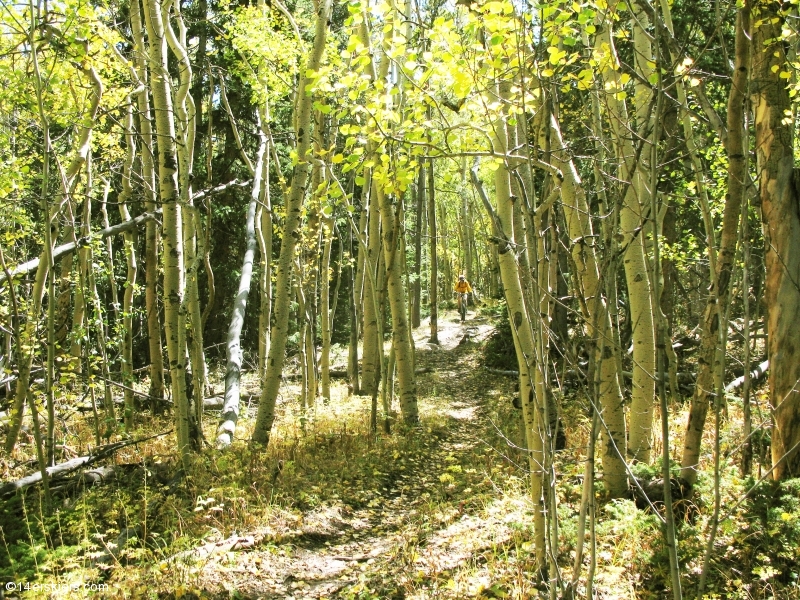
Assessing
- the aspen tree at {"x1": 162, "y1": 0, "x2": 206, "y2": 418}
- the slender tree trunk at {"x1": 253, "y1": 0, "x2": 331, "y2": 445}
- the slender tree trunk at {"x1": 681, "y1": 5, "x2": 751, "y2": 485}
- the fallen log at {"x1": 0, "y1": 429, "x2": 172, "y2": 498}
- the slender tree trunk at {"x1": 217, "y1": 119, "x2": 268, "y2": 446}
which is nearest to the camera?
the slender tree trunk at {"x1": 681, "y1": 5, "x2": 751, "y2": 485}

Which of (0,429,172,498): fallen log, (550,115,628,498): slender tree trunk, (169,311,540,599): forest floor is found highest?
(550,115,628,498): slender tree trunk

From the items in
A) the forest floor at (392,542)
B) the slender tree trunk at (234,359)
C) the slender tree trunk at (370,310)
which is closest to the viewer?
the forest floor at (392,542)

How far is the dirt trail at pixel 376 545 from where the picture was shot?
4148mm

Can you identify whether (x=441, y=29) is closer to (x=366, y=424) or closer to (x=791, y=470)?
(x=791, y=470)

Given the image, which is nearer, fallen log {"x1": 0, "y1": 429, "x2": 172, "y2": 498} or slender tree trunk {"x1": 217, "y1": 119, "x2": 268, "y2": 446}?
fallen log {"x1": 0, "y1": 429, "x2": 172, "y2": 498}

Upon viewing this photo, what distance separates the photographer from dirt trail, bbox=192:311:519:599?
4.15 meters

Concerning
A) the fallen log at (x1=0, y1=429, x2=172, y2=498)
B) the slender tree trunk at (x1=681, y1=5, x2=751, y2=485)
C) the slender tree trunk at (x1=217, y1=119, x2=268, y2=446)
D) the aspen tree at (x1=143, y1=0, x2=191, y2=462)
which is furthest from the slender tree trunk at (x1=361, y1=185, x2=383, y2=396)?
the slender tree trunk at (x1=681, y1=5, x2=751, y2=485)

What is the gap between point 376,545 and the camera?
502 cm

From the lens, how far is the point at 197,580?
3.94 metres

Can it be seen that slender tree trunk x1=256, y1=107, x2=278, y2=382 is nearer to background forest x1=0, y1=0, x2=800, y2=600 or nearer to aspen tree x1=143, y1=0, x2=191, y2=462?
background forest x1=0, y1=0, x2=800, y2=600

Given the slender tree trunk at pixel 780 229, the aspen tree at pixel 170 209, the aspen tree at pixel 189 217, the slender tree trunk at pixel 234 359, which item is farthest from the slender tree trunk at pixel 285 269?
the slender tree trunk at pixel 780 229

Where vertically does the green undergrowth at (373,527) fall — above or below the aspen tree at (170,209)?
below

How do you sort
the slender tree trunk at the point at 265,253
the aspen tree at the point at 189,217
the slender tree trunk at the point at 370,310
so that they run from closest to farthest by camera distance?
the aspen tree at the point at 189,217 < the slender tree trunk at the point at 265,253 < the slender tree trunk at the point at 370,310

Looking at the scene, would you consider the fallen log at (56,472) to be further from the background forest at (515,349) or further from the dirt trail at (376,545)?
the dirt trail at (376,545)
